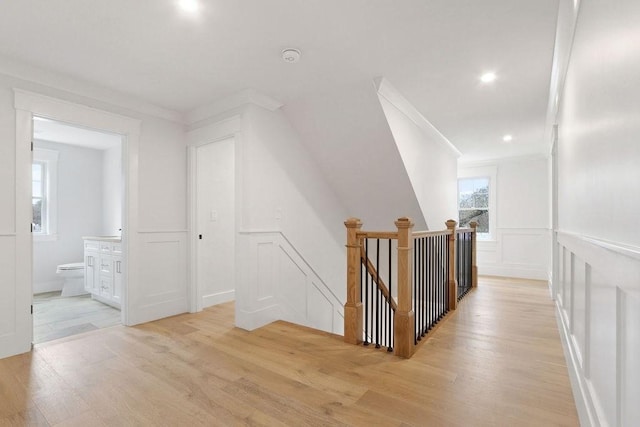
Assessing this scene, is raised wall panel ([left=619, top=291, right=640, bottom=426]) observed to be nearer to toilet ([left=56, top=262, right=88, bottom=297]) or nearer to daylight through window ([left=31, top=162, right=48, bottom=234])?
toilet ([left=56, top=262, right=88, bottom=297])

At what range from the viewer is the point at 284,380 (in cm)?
214

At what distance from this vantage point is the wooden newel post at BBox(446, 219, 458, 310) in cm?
379

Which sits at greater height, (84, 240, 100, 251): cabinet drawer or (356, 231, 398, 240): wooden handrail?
(356, 231, 398, 240): wooden handrail

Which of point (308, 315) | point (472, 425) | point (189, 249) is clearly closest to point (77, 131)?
Result: point (189, 249)

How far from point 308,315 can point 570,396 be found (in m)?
2.67

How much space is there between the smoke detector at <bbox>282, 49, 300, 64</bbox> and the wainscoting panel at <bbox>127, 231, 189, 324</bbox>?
7.86ft

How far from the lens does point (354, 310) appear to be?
276cm

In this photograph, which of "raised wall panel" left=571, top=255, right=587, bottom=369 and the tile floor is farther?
the tile floor

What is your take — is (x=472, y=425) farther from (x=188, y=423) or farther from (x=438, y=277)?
(x=438, y=277)

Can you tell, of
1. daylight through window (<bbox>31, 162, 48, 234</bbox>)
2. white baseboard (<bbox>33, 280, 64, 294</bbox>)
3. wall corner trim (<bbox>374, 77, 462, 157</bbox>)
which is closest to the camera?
wall corner trim (<bbox>374, 77, 462, 157</bbox>)

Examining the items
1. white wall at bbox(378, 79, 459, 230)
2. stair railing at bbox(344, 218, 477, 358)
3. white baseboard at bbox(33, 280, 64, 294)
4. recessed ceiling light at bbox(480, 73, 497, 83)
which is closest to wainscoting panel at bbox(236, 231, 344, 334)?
stair railing at bbox(344, 218, 477, 358)

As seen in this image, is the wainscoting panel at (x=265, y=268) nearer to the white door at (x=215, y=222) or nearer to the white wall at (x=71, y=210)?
the white door at (x=215, y=222)

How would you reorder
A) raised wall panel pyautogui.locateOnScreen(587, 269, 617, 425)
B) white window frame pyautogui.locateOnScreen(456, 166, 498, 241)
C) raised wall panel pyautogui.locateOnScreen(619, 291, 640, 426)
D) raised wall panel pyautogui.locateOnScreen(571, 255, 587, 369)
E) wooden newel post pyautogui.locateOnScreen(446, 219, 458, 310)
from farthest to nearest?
white window frame pyautogui.locateOnScreen(456, 166, 498, 241) → wooden newel post pyautogui.locateOnScreen(446, 219, 458, 310) → raised wall panel pyautogui.locateOnScreen(571, 255, 587, 369) → raised wall panel pyautogui.locateOnScreen(587, 269, 617, 425) → raised wall panel pyautogui.locateOnScreen(619, 291, 640, 426)

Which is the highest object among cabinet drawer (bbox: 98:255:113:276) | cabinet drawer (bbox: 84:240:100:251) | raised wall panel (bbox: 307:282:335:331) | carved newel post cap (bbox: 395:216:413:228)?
carved newel post cap (bbox: 395:216:413:228)
